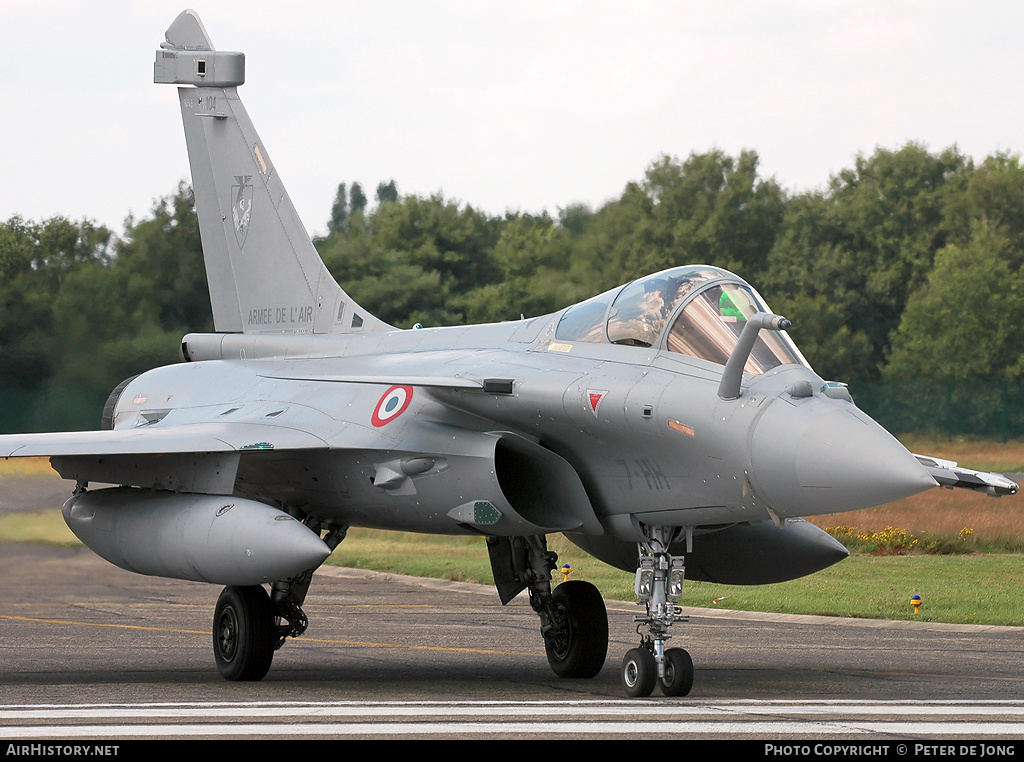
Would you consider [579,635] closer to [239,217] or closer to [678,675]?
[678,675]

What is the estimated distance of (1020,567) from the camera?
21234 millimetres

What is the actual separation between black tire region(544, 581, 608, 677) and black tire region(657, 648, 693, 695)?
2.08 metres

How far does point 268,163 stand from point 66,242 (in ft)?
35.8

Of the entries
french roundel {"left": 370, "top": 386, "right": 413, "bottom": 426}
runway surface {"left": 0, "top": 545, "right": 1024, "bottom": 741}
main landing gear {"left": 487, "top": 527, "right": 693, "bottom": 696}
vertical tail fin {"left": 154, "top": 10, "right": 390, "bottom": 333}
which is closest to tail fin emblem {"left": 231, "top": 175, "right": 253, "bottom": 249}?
vertical tail fin {"left": 154, "top": 10, "right": 390, "bottom": 333}

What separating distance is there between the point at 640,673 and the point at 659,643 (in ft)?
0.80

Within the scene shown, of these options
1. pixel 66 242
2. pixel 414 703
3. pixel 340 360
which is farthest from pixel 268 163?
pixel 66 242

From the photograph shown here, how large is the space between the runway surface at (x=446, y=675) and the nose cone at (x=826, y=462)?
52.3 inches

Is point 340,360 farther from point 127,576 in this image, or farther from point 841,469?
point 127,576

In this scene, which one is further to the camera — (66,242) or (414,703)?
(66,242)

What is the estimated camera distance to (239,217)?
605 inches

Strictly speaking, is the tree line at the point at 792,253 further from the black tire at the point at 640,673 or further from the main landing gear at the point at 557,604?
the black tire at the point at 640,673

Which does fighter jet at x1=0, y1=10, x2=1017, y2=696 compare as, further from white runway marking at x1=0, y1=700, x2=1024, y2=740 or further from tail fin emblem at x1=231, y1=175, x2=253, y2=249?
tail fin emblem at x1=231, y1=175, x2=253, y2=249

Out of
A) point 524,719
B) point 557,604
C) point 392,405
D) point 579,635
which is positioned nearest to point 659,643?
point 524,719
